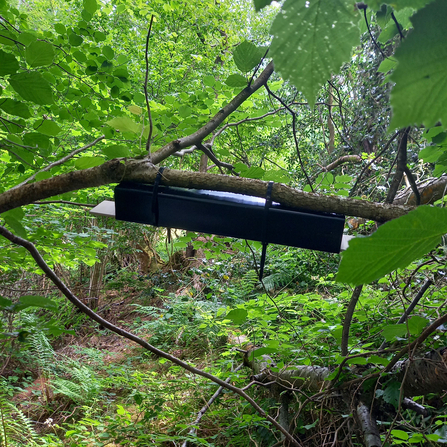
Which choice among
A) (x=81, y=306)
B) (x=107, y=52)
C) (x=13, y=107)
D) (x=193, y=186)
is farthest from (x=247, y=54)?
(x=107, y=52)

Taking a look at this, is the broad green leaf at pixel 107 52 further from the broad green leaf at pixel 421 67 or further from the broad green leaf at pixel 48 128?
the broad green leaf at pixel 421 67

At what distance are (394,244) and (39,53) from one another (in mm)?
674

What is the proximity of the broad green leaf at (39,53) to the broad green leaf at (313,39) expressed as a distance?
1.95 feet

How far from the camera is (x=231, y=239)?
4.38 feet

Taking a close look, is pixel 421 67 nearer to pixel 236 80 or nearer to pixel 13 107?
pixel 236 80

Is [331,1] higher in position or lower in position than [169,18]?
lower

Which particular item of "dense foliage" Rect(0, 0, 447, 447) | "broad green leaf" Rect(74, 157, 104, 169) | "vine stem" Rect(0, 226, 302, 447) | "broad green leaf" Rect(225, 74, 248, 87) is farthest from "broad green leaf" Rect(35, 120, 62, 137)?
"broad green leaf" Rect(225, 74, 248, 87)

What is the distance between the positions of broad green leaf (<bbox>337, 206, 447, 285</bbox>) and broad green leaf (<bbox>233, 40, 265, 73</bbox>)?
0.50 meters

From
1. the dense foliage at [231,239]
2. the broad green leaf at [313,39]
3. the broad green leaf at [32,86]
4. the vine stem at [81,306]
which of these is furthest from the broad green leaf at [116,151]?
the broad green leaf at [313,39]

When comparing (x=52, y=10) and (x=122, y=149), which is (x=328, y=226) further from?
(x=52, y=10)

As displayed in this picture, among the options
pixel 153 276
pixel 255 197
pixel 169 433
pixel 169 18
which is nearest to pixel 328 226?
pixel 255 197

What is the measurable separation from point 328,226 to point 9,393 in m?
3.44

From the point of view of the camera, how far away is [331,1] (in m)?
0.13

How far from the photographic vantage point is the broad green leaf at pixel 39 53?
55 cm
